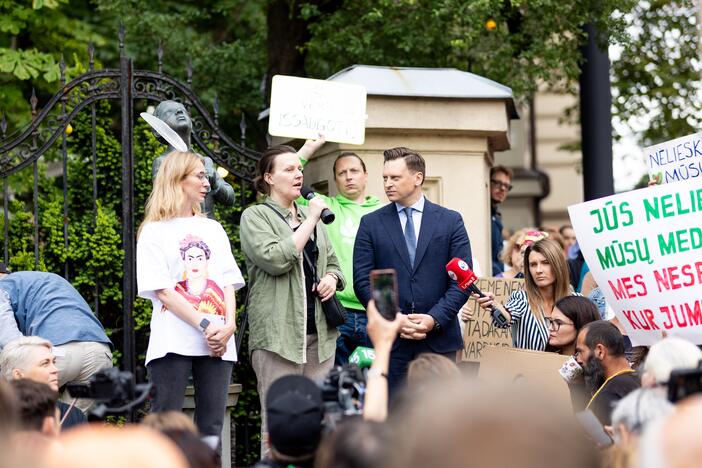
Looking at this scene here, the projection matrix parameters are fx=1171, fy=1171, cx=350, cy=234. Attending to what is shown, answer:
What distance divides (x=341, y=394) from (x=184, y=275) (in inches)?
89.0

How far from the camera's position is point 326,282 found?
24.0ft

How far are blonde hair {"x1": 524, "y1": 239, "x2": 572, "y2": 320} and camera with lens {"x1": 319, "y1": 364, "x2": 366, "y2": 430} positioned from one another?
3.09 metres

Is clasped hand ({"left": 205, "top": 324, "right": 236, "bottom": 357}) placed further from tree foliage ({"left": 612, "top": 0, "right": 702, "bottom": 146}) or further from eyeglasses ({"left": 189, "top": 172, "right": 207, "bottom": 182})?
tree foliage ({"left": 612, "top": 0, "right": 702, "bottom": 146})

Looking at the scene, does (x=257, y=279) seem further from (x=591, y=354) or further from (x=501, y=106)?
(x=501, y=106)

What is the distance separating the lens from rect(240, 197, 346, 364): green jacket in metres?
7.19

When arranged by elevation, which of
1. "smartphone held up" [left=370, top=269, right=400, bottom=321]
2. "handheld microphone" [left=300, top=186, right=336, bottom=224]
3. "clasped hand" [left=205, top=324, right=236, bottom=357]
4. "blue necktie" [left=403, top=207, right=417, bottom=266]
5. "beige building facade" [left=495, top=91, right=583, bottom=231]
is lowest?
"clasped hand" [left=205, top=324, right=236, bottom=357]

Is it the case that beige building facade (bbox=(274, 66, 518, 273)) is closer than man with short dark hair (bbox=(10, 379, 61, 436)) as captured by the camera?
No

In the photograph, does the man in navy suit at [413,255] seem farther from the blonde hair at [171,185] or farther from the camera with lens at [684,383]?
the camera with lens at [684,383]

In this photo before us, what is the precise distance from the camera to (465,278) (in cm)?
707

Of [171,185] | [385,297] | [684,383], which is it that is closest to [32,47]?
[171,185]

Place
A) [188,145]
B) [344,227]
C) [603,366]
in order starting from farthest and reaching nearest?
[188,145], [344,227], [603,366]

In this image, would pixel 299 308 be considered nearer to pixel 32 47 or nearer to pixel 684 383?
pixel 684 383

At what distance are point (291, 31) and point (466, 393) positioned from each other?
415 inches

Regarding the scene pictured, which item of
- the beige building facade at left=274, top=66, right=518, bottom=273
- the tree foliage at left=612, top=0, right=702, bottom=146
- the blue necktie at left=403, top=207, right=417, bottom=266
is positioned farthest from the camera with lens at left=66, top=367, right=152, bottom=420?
the tree foliage at left=612, top=0, right=702, bottom=146
